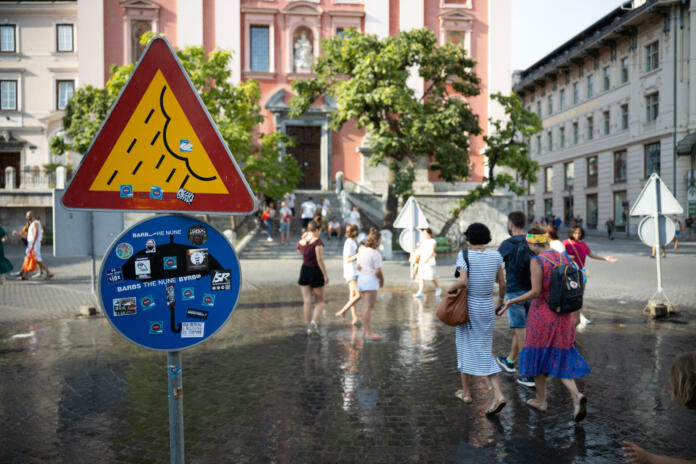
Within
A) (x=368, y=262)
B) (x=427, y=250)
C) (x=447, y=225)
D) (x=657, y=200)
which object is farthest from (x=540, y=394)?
(x=447, y=225)

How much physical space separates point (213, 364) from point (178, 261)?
16.2 ft

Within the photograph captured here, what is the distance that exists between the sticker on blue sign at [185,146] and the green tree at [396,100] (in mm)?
18671

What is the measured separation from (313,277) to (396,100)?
1328 centimetres

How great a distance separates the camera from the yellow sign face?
8.34 ft

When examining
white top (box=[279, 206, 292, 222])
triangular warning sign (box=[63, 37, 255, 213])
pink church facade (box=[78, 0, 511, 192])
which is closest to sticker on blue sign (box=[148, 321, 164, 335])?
triangular warning sign (box=[63, 37, 255, 213])

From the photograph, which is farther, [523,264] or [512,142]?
[512,142]

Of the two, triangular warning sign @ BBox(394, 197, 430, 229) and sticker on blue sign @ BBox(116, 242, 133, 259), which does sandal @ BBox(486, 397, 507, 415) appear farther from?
triangular warning sign @ BBox(394, 197, 430, 229)

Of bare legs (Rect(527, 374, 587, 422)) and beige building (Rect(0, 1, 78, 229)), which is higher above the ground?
beige building (Rect(0, 1, 78, 229))

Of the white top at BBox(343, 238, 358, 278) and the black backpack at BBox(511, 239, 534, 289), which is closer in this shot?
the black backpack at BBox(511, 239, 534, 289)

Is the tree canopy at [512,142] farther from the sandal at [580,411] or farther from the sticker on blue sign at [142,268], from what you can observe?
the sticker on blue sign at [142,268]

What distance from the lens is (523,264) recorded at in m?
6.53

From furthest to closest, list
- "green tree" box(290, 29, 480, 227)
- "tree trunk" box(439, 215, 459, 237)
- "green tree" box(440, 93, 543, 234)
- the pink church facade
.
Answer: "tree trunk" box(439, 215, 459, 237), the pink church facade, "green tree" box(440, 93, 543, 234), "green tree" box(290, 29, 480, 227)

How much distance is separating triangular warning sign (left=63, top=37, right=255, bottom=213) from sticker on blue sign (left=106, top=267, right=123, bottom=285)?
0.27 meters

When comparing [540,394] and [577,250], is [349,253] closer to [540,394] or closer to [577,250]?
[577,250]
